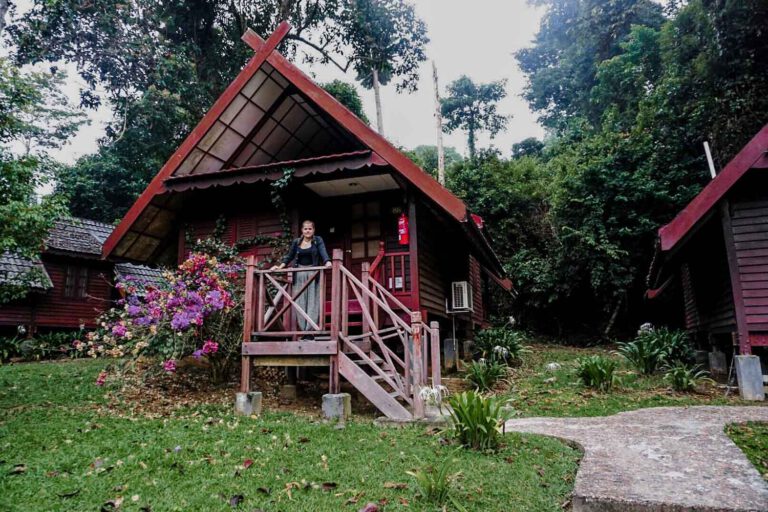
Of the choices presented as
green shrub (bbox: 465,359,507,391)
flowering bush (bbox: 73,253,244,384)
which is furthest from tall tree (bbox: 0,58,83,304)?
green shrub (bbox: 465,359,507,391)

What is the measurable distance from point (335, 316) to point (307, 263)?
4.08 feet

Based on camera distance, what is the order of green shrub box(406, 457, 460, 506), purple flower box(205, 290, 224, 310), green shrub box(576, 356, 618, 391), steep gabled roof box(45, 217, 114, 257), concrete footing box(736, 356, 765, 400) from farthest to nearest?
steep gabled roof box(45, 217, 114, 257) → green shrub box(576, 356, 618, 391) → concrete footing box(736, 356, 765, 400) → purple flower box(205, 290, 224, 310) → green shrub box(406, 457, 460, 506)

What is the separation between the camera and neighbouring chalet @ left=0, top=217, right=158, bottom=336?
1515 centimetres

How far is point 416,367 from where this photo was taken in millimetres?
5355

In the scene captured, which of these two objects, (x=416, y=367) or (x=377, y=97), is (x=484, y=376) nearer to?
(x=416, y=367)

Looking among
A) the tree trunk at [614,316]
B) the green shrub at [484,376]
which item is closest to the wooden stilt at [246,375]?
the green shrub at [484,376]

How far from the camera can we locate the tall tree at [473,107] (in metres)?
29.7

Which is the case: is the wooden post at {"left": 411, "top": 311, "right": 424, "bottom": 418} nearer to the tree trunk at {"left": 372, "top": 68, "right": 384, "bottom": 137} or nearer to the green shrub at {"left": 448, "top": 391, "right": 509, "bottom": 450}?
the green shrub at {"left": 448, "top": 391, "right": 509, "bottom": 450}

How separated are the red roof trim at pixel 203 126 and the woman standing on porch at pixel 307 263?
346 centimetres

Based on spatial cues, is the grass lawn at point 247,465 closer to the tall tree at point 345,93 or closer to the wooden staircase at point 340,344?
the wooden staircase at point 340,344

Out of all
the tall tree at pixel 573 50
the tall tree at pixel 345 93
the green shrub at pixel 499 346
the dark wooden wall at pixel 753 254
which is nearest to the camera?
the dark wooden wall at pixel 753 254

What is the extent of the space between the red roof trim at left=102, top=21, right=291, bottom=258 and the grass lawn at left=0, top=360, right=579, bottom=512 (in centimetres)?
473

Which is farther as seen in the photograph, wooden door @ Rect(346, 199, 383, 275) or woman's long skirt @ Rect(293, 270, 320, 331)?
wooden door @ Rect(346, 199, 383, 275)

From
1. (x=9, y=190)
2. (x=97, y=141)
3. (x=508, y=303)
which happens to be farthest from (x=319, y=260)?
(x=97, y=141)
